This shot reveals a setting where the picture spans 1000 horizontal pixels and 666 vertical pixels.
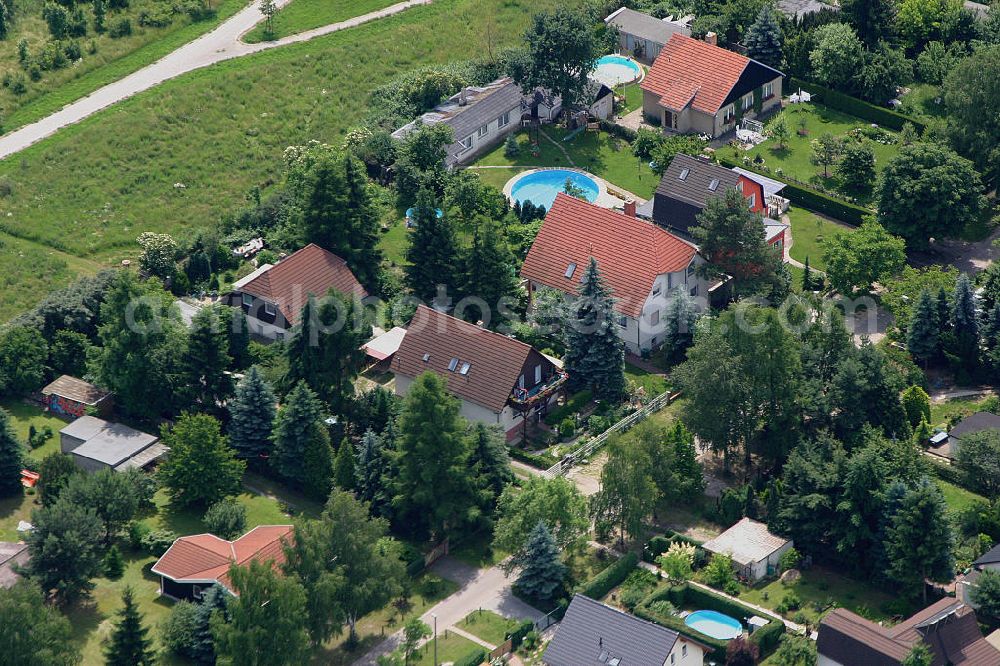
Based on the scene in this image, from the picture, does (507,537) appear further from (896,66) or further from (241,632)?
(896,66)

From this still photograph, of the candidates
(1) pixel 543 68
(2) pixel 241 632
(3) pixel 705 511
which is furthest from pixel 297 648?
(1) pixel 543 68

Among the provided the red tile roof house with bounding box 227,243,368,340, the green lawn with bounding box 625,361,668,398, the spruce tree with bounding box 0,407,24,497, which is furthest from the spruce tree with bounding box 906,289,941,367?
the spruce tree with bounding box 0,407,24,497

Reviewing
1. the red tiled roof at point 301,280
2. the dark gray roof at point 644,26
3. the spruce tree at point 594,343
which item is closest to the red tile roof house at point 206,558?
the red tiled roof at point 301,280

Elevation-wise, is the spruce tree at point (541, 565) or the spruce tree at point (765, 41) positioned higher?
the spruce tree at point (765, 41)

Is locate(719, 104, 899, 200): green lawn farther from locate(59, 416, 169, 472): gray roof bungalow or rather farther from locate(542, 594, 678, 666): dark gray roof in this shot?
locate(59, 416, 169, 472): gray roof bungalow

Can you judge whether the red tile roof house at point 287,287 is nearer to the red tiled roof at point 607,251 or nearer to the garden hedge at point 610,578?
the red tiled roof at point 607,251
